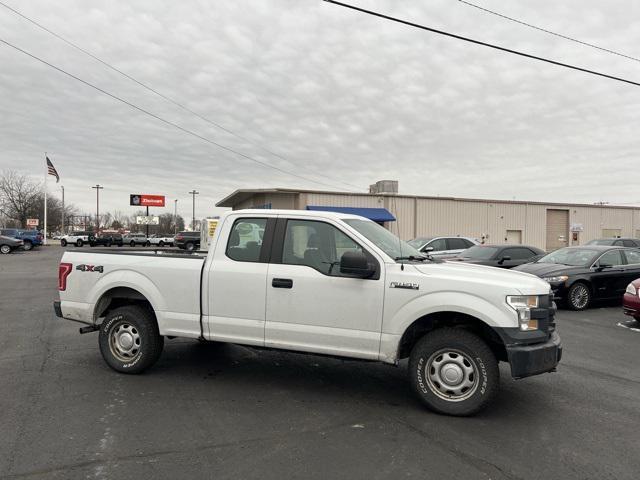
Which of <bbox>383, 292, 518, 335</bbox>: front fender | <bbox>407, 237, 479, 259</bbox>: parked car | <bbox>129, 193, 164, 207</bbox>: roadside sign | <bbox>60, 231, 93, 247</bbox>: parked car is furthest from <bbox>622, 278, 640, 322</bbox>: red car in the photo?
<bbox>129, 193, 164, 207</bbox>: roadside sign

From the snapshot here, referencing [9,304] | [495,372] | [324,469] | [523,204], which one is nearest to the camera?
[324,469]

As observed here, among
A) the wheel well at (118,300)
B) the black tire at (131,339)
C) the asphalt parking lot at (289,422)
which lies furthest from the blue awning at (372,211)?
the black tire at (131,339)

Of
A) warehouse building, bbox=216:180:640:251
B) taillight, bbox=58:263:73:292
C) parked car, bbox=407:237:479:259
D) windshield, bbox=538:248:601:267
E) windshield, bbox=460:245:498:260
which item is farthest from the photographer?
warehouse building, bbox=216:180:640:251

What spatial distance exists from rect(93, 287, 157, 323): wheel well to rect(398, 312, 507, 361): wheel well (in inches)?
119

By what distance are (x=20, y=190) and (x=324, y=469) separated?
267 feet

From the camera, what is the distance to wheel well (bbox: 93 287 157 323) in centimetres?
555

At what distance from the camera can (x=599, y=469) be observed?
335 centimetres

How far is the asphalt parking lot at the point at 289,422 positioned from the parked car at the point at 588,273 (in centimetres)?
448

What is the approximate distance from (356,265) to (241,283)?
4.39 feet

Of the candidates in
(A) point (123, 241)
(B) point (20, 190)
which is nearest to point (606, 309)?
(A) point (123, 241)

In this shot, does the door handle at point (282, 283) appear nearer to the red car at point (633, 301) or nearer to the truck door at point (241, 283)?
the truck door at point (241, 283)

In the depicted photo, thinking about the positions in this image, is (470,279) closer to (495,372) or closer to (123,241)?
(495,372)

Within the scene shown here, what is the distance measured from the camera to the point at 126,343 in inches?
215

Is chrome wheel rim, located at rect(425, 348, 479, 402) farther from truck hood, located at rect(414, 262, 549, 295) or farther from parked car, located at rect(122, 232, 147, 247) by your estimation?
parked car, located at rect(122, 232, 147, 247)
